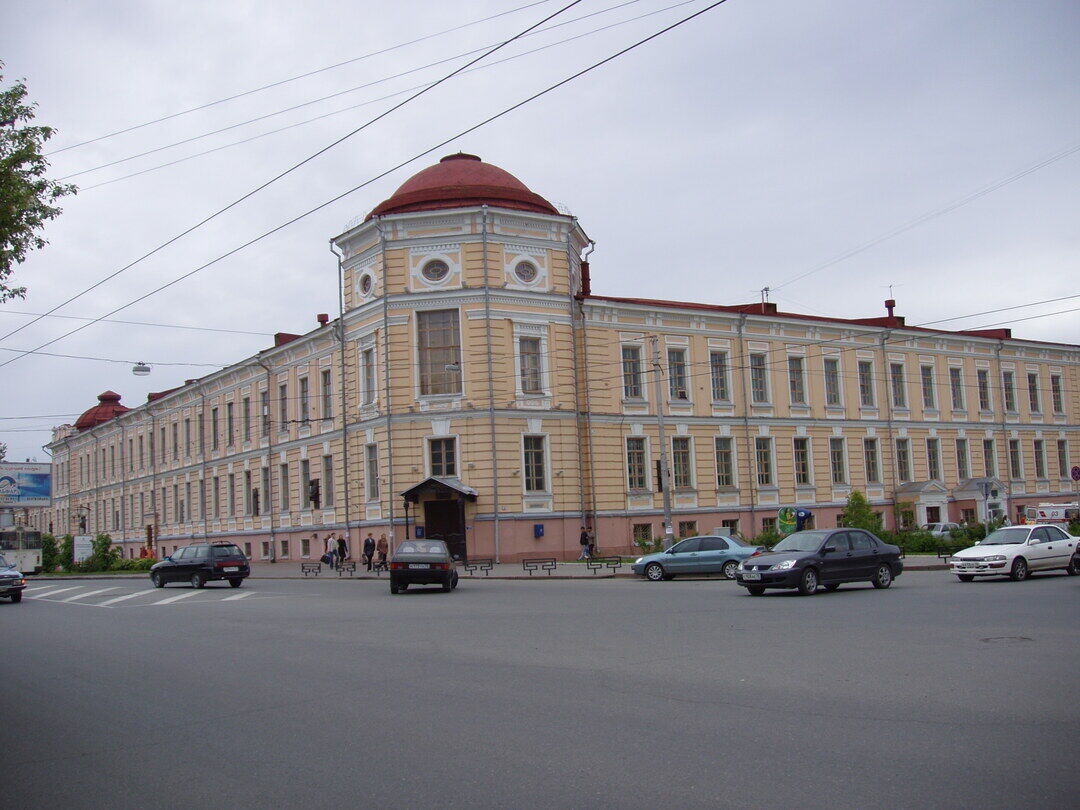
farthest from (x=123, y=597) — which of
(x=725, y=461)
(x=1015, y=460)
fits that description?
(x=1015, y=460)

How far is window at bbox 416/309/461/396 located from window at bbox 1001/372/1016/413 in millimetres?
36296

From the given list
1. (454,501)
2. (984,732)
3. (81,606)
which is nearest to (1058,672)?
(984,732)

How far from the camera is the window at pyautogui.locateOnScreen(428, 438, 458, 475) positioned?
39.3 metres

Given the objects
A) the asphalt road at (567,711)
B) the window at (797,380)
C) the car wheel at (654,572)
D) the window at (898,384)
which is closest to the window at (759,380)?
the window at (797,380)

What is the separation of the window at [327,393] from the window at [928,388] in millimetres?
32341

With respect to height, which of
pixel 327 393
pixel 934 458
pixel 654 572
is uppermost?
pixel 327 393

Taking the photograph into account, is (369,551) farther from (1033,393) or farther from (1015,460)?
(1033,393)

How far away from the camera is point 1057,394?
61.1 metres

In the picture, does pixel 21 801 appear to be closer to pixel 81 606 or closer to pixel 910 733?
pixel 910 733

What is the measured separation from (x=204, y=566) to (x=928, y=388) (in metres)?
40.5

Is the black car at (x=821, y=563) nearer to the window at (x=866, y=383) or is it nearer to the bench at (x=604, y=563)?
the bench at (x=604, y=563)

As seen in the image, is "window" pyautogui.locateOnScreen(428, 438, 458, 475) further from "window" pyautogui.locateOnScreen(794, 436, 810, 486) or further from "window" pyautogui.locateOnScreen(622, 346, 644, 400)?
"window" pyautogui.locateOnScreen(794, 436, 810, 486)

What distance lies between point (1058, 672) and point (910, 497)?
44153 millimetres

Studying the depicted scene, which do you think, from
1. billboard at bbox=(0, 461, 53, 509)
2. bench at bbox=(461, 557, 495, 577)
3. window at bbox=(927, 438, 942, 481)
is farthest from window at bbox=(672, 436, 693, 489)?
billboard at bbox=(0, 461, 53, 509)
